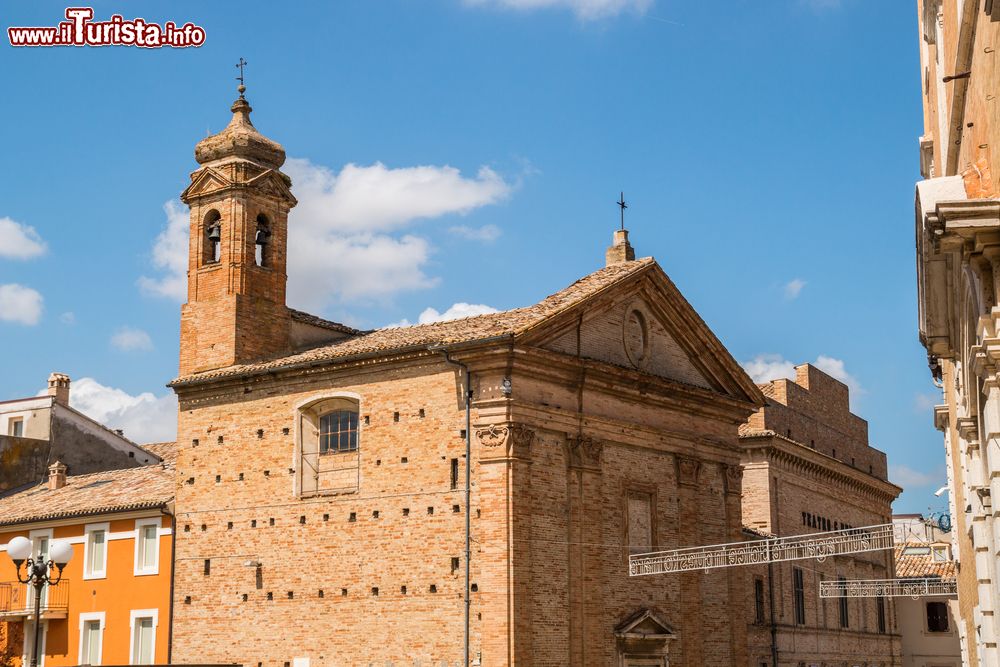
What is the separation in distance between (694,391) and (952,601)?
24.5 metres

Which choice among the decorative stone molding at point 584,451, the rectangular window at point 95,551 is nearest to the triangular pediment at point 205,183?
the rectangular window at point 95,551

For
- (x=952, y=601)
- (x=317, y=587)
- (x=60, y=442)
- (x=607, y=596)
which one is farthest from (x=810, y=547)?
(x=952, y=601)

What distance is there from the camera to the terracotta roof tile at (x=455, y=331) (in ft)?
85.6

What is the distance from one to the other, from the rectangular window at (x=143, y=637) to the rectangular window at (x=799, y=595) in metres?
18.4

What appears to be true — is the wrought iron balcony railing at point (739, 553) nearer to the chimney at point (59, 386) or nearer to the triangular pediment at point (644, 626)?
the triangular pediment at point (644, 626)

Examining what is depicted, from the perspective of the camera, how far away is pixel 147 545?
3008 cm

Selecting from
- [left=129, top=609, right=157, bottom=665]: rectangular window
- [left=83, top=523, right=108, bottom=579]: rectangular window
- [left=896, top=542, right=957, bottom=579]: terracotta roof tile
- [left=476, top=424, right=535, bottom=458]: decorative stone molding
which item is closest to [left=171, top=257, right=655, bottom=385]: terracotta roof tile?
[left=476, top=424, right=535, bottom=458]: decorative stone molding

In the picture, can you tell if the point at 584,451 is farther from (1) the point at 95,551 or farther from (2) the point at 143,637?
(1) the point at 95,551

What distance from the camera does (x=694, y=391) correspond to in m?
30.4

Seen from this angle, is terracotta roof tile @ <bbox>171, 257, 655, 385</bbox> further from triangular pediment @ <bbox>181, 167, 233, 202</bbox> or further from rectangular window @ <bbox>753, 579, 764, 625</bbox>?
rectangular window @ <bbox>753, 579, 764, 625</bbox>

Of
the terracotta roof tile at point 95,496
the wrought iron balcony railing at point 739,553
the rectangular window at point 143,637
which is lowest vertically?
the rectangular window at point 143,637

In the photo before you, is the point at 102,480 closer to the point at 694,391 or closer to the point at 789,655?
the point at 694,391

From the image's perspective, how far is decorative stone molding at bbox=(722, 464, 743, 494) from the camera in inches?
1239

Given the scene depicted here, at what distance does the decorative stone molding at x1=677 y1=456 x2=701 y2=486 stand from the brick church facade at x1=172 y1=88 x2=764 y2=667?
0.06 metres
